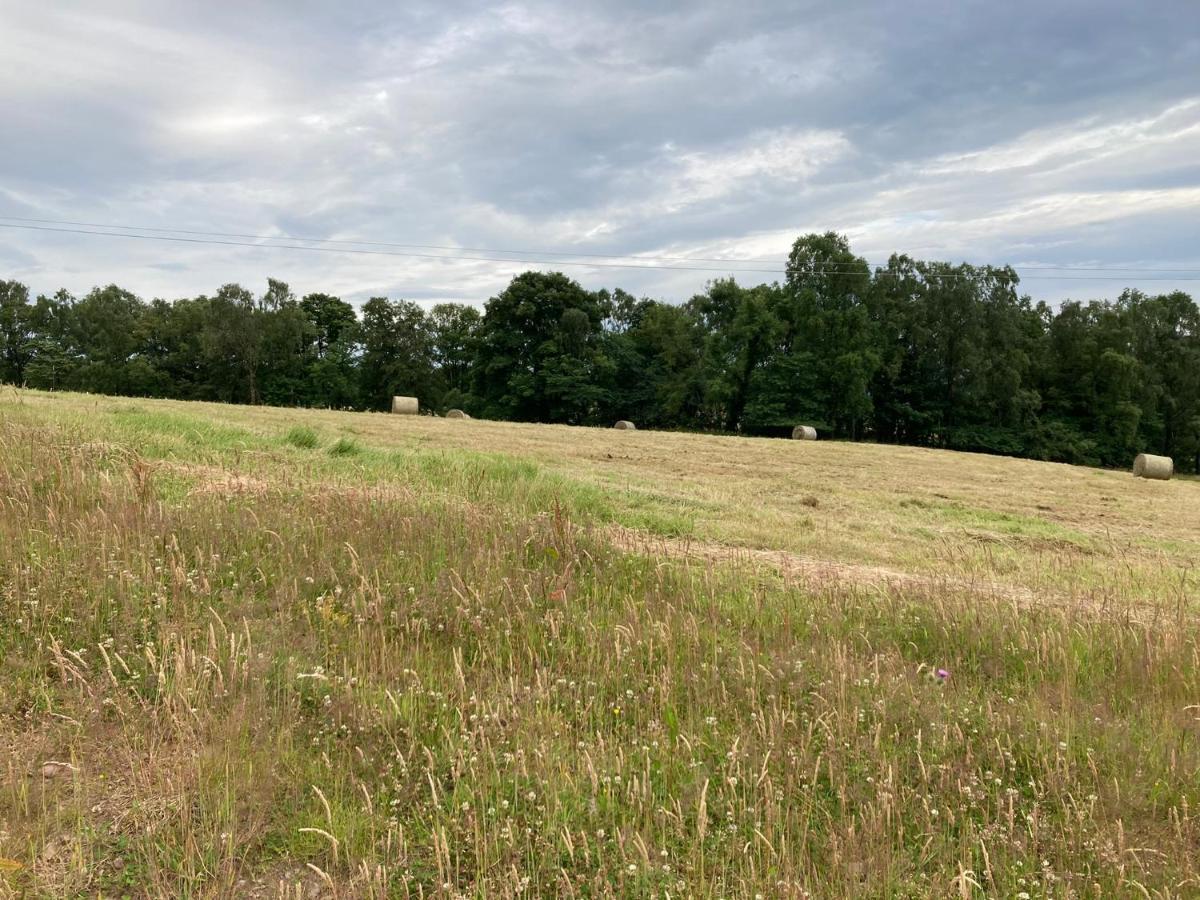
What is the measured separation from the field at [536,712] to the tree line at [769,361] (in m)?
49.1

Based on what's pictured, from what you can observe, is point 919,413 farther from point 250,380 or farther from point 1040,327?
point 250,380

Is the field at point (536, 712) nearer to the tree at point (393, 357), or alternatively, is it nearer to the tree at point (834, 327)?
the tree at point (834, 327)

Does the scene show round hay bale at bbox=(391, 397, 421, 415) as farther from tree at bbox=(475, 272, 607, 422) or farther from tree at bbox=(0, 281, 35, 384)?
tree at bbox=(0, 281, 35, 384)

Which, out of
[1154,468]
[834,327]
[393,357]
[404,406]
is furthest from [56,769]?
[393,357]

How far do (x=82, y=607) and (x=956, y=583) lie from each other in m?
7.76

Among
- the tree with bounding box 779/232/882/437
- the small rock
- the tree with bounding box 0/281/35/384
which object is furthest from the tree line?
the small rock

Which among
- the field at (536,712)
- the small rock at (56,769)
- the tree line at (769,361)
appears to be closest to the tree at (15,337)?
the tree line at (769,361)

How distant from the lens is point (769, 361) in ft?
192

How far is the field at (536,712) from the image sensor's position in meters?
3.09

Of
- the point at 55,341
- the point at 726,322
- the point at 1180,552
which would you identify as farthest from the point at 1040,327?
the point at 55,341

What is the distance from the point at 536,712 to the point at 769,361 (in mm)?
56678

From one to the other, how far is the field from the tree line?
49077mm

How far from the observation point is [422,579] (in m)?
6.23

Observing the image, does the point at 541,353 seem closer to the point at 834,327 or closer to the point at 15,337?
the point at 834,327
